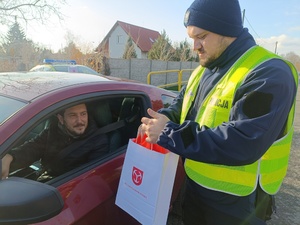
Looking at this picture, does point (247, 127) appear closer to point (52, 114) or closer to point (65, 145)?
point (52, 114)

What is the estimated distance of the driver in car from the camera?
6.15ft

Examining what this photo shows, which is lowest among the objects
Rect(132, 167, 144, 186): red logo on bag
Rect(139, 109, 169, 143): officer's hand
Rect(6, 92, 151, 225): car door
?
Rect(6, 92, 151, 225): car door

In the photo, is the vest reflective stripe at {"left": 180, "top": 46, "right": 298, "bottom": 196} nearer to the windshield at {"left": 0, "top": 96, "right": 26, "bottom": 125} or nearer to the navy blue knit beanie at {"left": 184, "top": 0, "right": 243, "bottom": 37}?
the navy blue knit beanie at {"left": 184, "top": 0, "right": 243, "bottom": 37}

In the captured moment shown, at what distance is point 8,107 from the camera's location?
1470mm

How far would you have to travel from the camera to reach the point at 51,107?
1462 mm

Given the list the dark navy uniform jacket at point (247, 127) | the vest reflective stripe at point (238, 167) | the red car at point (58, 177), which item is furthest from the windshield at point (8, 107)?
the vest reflective stripe at point (238, 167)

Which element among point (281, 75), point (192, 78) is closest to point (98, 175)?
point (192, 78)

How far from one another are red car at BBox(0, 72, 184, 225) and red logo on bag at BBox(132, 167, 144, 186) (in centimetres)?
27

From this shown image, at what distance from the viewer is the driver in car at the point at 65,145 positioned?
188cm

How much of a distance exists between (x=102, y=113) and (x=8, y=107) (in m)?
0.93

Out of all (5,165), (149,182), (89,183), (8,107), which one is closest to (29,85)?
(8,107)

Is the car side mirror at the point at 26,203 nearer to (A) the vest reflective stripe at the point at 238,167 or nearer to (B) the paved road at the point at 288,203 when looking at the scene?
(A) the vest reflective stripe at the point at 238,167

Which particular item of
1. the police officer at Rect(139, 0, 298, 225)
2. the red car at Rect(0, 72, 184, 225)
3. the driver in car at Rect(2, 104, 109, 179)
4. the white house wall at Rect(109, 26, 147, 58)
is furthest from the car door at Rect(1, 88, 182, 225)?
the white house wall at Rect(109, 26, 147, 58)

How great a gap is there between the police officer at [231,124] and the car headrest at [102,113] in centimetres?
94
